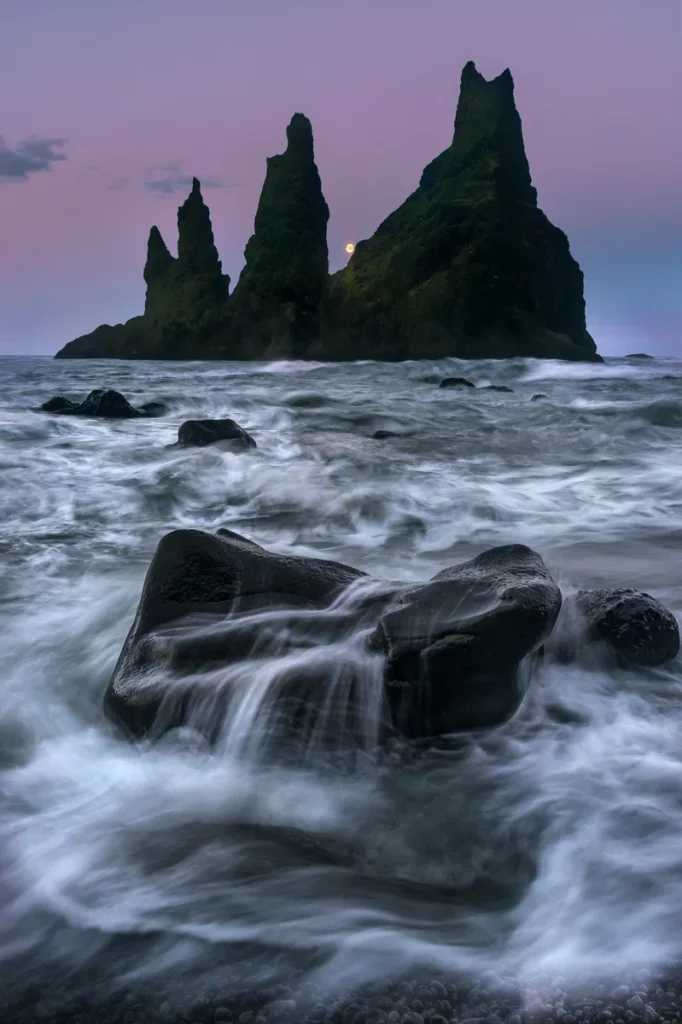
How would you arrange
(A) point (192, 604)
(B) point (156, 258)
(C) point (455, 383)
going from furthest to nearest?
1. (B) point (156, 258)
2. (C) point (455, 383)
3. (A) point (192, 604)

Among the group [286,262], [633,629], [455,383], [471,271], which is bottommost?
[633,629]

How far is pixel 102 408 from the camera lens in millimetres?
14586

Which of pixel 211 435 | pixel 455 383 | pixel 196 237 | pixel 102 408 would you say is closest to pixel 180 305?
pixel 196 237

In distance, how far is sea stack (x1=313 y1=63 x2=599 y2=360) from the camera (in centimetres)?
5438

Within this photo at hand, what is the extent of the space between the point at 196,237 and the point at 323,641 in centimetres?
8065

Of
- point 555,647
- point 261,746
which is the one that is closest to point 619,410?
point 555,647

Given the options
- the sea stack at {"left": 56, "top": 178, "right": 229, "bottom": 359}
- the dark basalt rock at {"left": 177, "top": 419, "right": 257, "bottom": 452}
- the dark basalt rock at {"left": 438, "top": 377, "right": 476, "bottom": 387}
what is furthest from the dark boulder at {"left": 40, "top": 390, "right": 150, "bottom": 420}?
the sea stack at {"left": 56, "top": 178, "right": 229, "bottom": 359}

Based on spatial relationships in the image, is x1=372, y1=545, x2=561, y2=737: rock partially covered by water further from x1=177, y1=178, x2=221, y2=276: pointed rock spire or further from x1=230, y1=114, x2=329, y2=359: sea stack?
x1=177, y1=178, x2=221, y2=276: pointed rock spire

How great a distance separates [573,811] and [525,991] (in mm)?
905

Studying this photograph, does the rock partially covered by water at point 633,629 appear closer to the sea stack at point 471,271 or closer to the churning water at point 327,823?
the churning water at point 327,823

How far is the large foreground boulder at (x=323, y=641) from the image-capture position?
110 inches

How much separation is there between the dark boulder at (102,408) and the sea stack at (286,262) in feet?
147

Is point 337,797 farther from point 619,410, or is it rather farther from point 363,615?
point 619,410

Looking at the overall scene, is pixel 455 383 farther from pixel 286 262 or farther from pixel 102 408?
pixel 286 262
